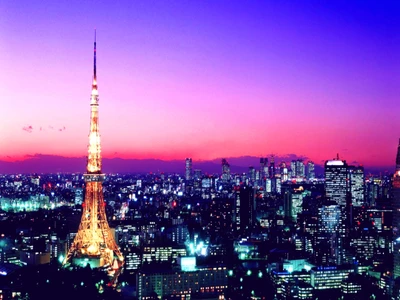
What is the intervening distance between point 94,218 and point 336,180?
18223 millimetres

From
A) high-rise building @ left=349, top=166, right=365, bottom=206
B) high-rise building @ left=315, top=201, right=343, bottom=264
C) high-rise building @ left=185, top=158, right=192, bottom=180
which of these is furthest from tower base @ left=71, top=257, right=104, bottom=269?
high-rise building @ left=185, top=158, right=192, bottom=180

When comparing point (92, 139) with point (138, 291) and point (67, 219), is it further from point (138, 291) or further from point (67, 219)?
point (67, 219)

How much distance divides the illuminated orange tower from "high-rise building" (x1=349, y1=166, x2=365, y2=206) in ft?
60.0

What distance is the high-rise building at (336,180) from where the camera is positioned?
27062mm

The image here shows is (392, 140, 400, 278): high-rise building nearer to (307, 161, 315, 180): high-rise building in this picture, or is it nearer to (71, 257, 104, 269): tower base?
(71, 257, 104, 269): tower base

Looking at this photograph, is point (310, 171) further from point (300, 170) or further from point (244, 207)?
point (244, 207)

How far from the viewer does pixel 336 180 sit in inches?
1081

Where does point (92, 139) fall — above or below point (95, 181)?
above

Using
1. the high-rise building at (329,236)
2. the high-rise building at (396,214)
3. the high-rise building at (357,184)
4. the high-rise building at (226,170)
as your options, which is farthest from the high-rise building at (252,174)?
the high-rise building at (396,214)

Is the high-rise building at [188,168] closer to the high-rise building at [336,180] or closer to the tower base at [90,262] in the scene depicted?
the high-rise building at [336,180]

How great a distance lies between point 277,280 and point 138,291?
9.89 feet

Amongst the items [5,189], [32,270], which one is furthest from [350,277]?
[5,189]

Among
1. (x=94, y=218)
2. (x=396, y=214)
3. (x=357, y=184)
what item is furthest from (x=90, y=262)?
(x=357, y=184)

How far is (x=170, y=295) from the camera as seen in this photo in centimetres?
1066
